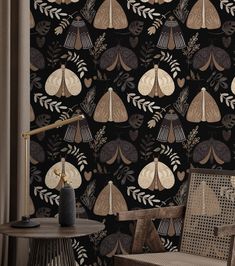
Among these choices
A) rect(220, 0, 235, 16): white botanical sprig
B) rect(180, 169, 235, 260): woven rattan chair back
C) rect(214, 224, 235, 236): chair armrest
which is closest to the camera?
rect(214, 224, 235, 236): chair armrest

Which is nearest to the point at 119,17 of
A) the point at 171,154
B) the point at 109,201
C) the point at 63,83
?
the point at 63,83

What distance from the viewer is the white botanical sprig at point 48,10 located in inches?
172

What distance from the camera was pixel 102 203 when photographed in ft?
14.5

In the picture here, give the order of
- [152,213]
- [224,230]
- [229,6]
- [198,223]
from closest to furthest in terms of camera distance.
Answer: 1. [224,230]
2. [152,213]
3. [198,223]
4. [229,6]

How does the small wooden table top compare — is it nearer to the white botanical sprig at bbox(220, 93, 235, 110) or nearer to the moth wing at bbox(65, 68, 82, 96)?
the moth wing at bbox(65, 68, 82, 96)

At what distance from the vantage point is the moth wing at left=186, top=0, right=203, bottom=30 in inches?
171

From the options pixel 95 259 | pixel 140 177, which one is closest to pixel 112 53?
pixel 140 177

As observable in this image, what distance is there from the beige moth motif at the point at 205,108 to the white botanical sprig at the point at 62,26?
38.3 inches

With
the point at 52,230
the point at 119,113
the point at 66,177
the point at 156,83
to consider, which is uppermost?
the point at 156,83

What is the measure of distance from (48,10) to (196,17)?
3.18ft

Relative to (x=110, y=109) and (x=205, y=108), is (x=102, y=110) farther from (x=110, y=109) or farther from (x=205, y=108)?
(x=205, y=108)

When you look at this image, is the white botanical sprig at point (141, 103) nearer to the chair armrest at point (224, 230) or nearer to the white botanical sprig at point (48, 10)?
the white botanical sprig at point (48, 10)

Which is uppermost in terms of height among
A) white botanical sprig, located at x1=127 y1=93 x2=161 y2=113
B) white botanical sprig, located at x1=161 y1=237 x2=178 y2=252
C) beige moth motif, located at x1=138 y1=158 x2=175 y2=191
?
white botanical sprig, located at x1=127 y1=93 x2=161 y2=113

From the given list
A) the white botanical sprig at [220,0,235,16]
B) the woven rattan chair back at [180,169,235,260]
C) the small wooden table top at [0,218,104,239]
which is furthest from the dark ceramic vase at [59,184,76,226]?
the white botanical sprig at [220,0,235,16]
